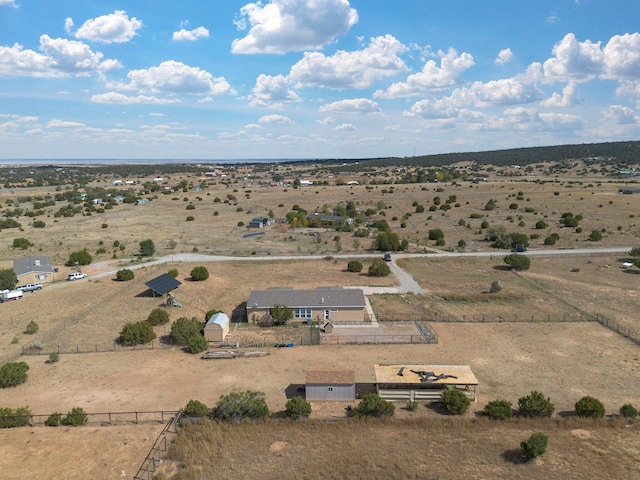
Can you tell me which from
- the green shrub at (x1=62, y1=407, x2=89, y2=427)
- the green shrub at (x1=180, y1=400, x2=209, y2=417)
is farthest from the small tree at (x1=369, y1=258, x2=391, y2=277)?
the green shrub at (x1=62, y1=407, x2=89, y2=427)

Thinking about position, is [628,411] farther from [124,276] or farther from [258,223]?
[258,223]

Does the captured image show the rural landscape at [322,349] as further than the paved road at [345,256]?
No

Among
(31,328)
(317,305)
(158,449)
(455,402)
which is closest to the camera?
(158,449)

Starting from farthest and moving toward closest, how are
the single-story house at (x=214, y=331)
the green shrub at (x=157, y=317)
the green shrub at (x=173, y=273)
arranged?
the green shrub at (x=173, y=273) → the green shrub at (x=157, y=317) → the single-story house at (x=214, y=331)

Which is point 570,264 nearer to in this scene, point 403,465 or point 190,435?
point 403,465

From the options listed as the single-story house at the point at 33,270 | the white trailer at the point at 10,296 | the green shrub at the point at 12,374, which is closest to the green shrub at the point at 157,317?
the green shrub at the point at 12,374

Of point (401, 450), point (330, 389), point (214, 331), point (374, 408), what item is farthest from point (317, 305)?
point (401, 450)

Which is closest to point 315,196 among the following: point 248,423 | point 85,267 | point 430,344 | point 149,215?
point 149,215

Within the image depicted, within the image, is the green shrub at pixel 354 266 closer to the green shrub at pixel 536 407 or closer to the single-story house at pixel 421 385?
the single-story house at pixel 421 385
